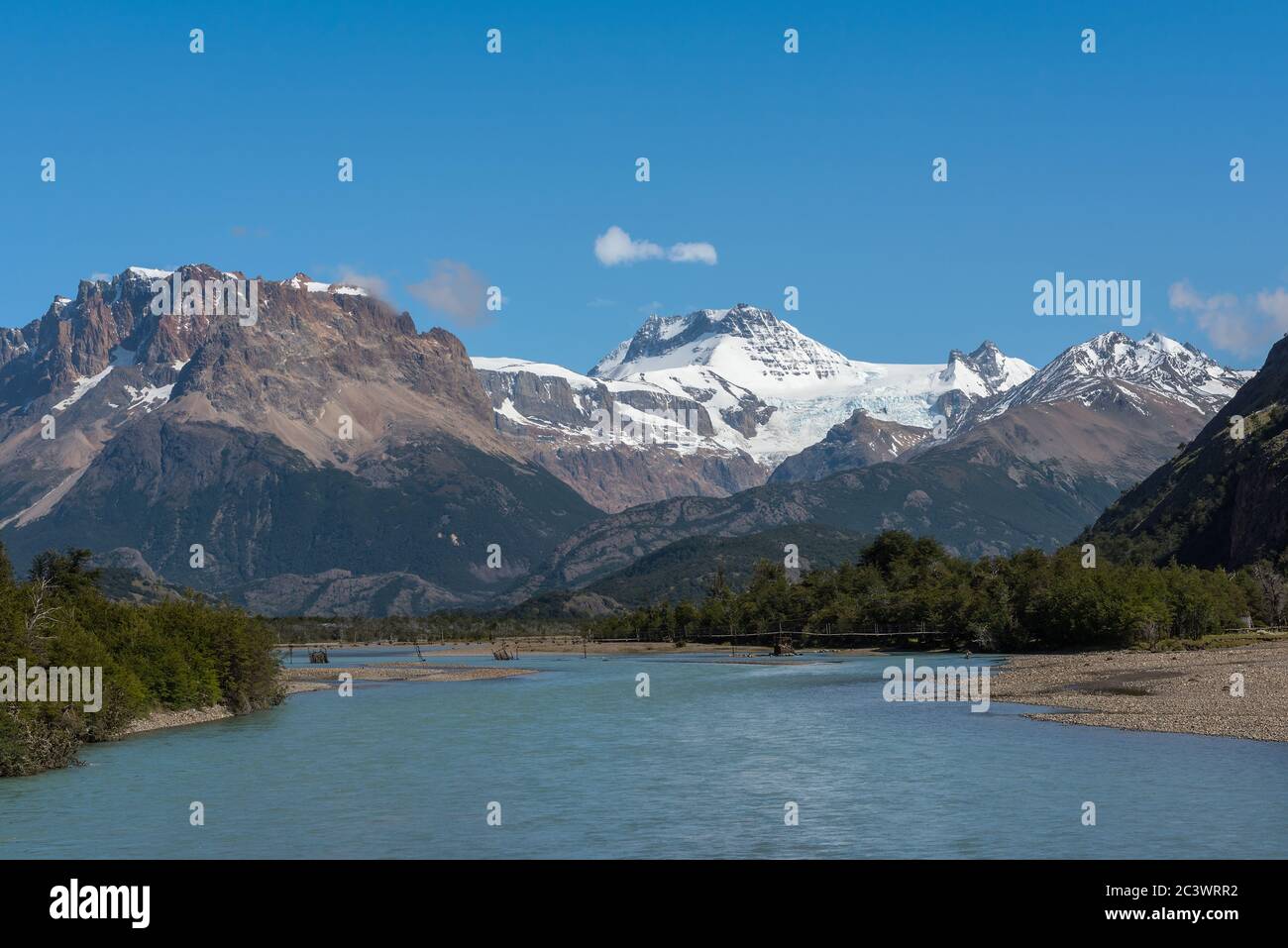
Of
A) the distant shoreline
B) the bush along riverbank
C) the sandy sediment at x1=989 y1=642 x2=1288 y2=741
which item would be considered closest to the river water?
the bush along riverbank

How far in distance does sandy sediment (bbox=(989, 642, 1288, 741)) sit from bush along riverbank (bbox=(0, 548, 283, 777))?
61.9 meters

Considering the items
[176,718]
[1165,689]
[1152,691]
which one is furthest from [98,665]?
[1165,689]

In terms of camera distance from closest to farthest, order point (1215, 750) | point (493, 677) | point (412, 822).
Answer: point (412, 822), point (1215, 750), point (493, 677)

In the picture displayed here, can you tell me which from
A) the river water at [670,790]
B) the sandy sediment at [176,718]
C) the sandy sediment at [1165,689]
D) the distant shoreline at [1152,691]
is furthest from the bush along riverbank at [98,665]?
the sandy sediment at [1165,689]

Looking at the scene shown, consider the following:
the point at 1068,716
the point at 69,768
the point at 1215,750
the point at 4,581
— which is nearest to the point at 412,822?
the point at 69,768

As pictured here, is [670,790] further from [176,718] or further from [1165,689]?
[176,718]

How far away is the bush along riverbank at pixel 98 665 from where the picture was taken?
80062mm

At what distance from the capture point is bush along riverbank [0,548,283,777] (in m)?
80.1

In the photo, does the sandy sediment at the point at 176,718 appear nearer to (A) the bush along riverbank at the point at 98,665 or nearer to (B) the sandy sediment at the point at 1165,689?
(A) the bush along riverbank at the point at 98,665

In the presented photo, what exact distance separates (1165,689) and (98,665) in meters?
76.4
